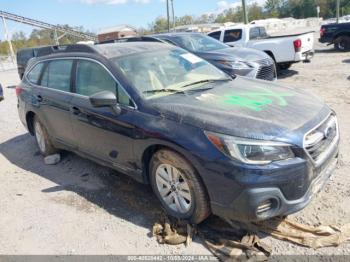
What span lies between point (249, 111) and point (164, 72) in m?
1.24

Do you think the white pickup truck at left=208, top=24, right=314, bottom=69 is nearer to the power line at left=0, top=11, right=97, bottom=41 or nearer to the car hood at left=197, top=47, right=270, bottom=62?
the car hood at left=197, top=47, right=270, bottom=62

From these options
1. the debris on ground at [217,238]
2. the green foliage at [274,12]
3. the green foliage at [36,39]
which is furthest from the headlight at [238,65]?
the green foliage at [274,12]

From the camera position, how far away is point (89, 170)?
5027 millimetres

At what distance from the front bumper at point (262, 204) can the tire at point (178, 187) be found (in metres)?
0.17

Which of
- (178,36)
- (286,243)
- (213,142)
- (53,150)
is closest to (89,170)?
(53,150)

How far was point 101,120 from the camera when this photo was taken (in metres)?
3.92

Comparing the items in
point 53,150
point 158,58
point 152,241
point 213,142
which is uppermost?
point 158,58

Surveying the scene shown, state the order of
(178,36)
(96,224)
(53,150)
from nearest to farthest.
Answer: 1. (96,224)
2. (53,150)
3. (178,36)

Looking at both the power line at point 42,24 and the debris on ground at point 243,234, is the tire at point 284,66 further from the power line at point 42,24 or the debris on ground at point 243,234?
the power line at point 42,24

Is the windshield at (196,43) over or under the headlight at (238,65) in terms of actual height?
over

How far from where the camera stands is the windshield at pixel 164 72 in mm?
3732

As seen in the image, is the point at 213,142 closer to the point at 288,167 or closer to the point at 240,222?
the point at 288,167

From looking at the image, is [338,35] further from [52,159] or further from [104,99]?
[104,99]

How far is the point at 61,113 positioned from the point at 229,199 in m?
2.70
